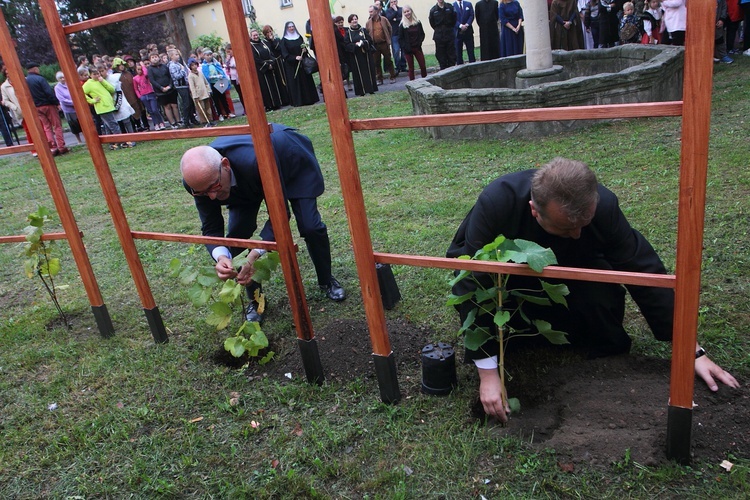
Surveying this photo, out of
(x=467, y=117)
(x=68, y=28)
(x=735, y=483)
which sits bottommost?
(x=735, y=483)

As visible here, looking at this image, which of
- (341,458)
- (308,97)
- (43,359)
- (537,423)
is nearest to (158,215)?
(43,359)

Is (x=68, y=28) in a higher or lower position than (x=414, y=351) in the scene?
higher

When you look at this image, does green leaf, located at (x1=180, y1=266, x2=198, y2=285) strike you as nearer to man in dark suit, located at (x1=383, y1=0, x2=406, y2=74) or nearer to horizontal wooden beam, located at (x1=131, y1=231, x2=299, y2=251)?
horizontal wooden beam, located at (x1=131, y1=231, x2=299, y2=251)

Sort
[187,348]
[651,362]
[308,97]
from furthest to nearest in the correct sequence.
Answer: [308,97]
[187,348]
[651,362]

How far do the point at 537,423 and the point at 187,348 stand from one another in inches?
80.7

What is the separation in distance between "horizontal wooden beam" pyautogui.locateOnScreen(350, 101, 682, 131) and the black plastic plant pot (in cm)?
107

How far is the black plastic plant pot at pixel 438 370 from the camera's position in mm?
2637

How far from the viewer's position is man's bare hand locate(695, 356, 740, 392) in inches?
95.7

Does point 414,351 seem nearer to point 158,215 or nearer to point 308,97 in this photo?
point 158,215

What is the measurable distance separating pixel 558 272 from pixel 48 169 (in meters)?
2.93

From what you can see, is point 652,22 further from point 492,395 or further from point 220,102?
point 492,395

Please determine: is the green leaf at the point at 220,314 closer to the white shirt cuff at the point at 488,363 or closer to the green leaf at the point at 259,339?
the green leaf at the point at 259,339

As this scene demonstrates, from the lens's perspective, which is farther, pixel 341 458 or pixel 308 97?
pixel 308 97

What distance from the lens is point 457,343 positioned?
3.11 metres
